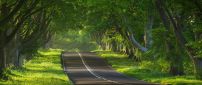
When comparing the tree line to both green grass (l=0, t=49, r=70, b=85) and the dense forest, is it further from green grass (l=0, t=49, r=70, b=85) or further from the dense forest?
green grass (l=0, t=49, r=70, b=85)

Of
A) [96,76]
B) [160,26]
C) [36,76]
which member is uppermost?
[160,26]

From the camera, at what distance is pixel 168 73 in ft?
160

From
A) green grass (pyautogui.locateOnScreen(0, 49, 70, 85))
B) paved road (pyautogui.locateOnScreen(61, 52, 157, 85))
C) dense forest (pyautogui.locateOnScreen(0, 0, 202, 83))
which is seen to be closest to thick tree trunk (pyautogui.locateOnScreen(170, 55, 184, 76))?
dense forest (pyautogui.locateOnScreen(0, 0, 202, 83))

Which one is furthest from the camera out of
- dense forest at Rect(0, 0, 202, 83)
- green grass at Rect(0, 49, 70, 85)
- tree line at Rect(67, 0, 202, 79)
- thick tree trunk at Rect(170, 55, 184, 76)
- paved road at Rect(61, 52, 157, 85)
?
thick tree trunk at Rect(170, 55, 184, 76)

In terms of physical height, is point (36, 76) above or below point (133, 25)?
below

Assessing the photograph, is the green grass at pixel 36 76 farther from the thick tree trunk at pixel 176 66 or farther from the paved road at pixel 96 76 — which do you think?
the thick tree trunk at pixel 176 66

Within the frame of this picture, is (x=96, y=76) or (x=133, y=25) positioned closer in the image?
(x=96, y=76)

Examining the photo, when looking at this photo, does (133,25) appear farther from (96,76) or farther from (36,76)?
(36,76)

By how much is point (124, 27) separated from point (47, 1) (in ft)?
68.8

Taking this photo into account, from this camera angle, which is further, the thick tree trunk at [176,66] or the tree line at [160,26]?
the thick tree trunk at [176,66]

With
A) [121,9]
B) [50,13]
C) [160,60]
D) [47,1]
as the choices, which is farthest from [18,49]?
[47,1]

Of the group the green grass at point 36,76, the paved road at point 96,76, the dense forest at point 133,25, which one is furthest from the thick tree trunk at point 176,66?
the green grass at point 36,76

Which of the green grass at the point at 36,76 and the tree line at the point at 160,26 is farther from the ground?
the tree line at the point at 160,26

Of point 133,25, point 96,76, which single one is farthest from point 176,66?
point 133,25
